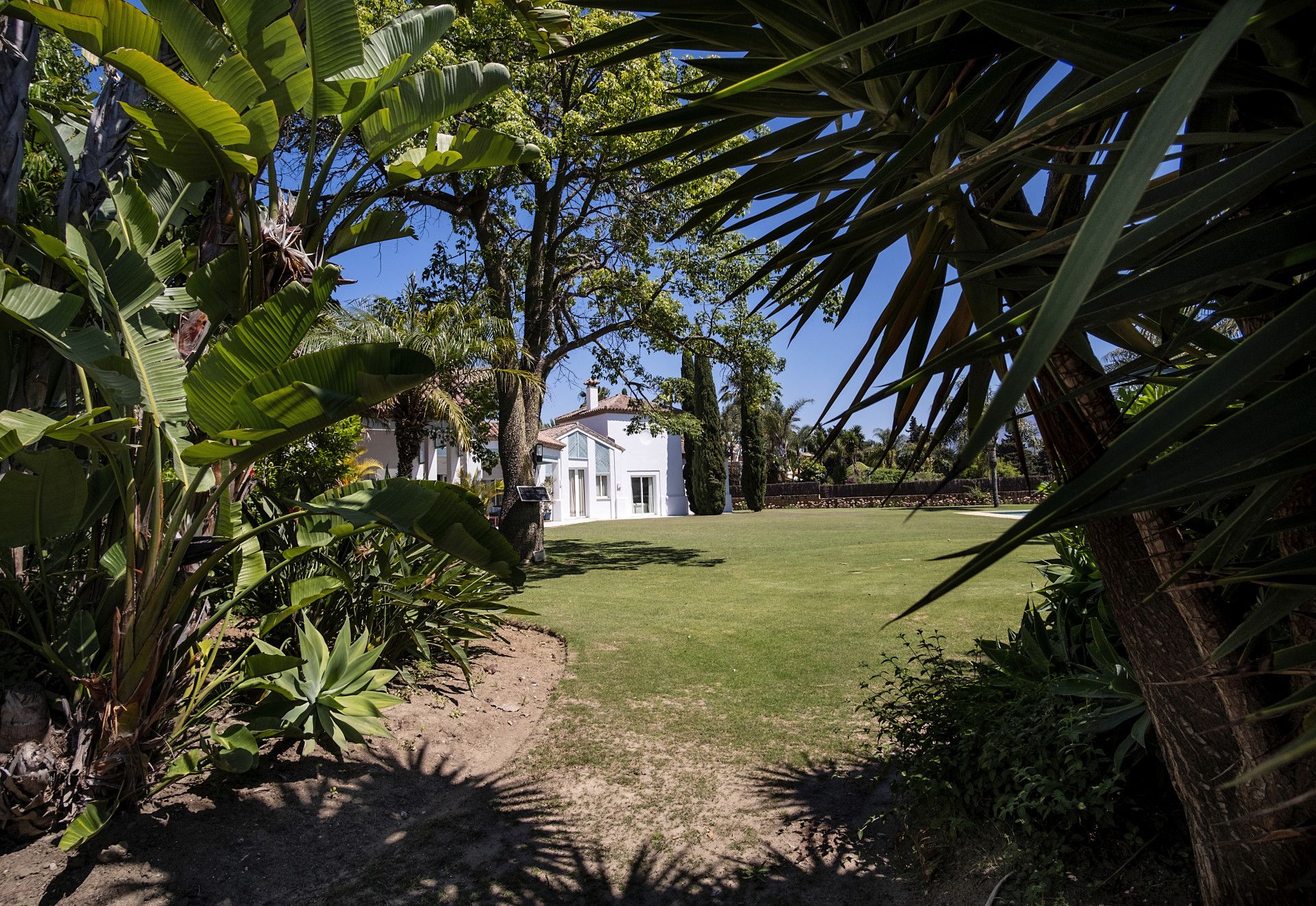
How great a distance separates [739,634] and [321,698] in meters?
5.35

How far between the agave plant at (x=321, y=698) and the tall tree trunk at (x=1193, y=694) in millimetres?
4066

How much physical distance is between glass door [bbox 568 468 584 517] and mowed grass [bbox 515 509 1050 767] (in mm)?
19586

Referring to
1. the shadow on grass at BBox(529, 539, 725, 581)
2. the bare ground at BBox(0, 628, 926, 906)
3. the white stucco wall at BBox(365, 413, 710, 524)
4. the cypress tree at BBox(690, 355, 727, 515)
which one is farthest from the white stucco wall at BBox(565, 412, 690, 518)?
the bare ground at BBox(0, 628, 926, 906)

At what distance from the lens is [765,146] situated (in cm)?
276

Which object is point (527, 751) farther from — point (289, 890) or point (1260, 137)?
point (1260, 137)

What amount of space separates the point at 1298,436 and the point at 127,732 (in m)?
4.63

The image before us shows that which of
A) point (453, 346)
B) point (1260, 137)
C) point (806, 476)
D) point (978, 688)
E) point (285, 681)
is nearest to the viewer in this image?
point (1260, 137)

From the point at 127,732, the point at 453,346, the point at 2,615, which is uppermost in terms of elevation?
the point at 453,346

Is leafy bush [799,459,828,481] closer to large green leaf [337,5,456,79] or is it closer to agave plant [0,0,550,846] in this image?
large green leaf [337,5,456,79]

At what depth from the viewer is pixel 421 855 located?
3.90 meters

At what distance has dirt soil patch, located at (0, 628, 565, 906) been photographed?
11.1 ft

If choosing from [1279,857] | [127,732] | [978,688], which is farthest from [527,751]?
[1279,857]

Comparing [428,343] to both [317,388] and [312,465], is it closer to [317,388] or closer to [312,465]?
[312,465]

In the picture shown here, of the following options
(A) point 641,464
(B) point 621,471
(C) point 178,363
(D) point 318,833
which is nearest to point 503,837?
(D) point 318,833
